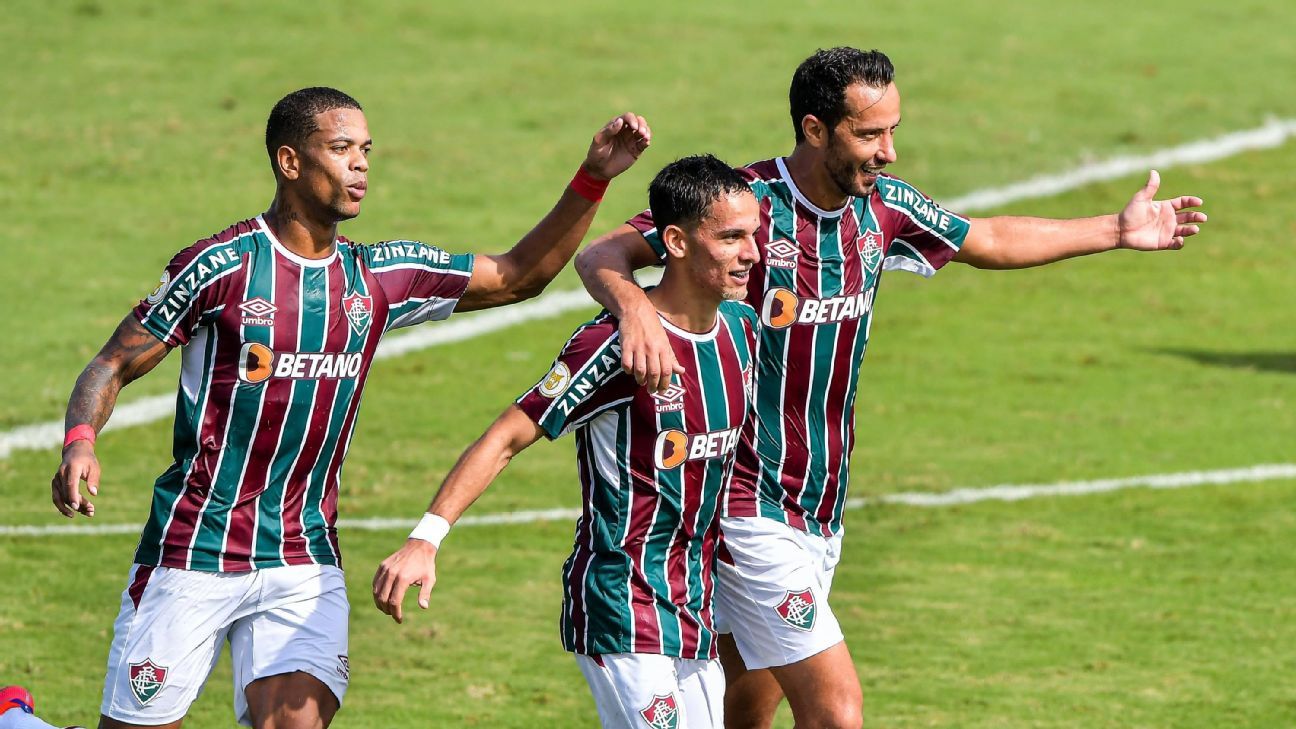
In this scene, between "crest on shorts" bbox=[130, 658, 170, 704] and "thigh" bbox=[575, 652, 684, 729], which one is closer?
"thigh" bbox=[575, 652, 684, 729]

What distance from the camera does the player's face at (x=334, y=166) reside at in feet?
23.0

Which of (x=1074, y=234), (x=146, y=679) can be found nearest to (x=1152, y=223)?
(x=1074, y=234)

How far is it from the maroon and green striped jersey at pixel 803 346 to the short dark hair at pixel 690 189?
0.67 m

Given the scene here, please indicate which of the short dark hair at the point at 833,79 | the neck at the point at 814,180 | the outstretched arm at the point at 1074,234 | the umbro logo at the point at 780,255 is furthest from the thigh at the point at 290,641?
the outstretched arm at the point at 1074,234

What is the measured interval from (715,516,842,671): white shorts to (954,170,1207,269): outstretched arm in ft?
4.23

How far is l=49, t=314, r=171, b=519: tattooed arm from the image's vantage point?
6.67 meters

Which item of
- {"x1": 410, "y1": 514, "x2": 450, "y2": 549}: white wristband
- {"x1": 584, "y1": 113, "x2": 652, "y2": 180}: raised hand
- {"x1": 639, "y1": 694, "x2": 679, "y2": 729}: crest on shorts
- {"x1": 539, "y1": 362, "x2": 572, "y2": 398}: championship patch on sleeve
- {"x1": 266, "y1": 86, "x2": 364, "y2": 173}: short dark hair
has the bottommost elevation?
{"x1": 639, "y1": 694, "x2": 679, "y2": 729}: crest on shorts

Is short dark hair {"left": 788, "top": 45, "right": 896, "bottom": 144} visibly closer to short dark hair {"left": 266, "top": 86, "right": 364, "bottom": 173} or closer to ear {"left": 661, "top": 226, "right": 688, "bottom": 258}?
ear {"left": 661, "top": 226, "right": 688, "bottom": 258}

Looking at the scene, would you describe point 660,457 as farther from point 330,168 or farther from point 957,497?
point 957,497

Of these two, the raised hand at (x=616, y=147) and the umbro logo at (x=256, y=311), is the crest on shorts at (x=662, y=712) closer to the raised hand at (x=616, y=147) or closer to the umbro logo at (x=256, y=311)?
the umbro logo at (x=256, y=311)

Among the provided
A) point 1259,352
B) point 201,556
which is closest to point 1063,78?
point 1259,352

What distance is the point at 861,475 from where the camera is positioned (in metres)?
13.6

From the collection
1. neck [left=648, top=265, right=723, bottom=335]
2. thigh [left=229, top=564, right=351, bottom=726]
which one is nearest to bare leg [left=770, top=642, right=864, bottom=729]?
neck [left=648, top=265, right=723, bottom=335]

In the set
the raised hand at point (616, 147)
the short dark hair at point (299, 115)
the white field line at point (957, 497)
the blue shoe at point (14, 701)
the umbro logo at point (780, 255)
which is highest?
the short dark hair at point (299, 115)
